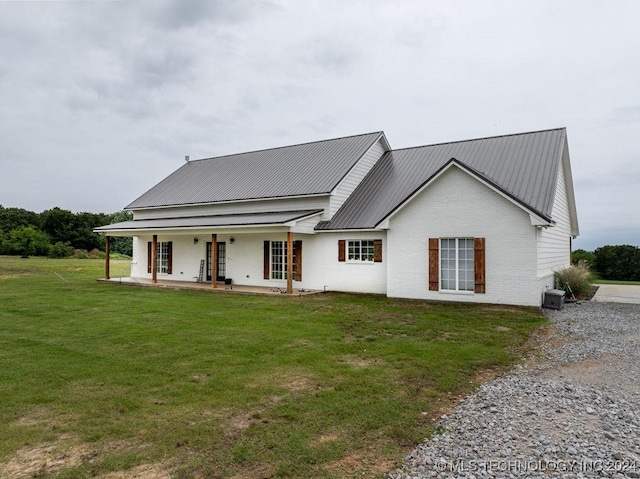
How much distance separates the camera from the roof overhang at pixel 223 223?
15.4m

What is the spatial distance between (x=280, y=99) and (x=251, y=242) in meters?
12.9

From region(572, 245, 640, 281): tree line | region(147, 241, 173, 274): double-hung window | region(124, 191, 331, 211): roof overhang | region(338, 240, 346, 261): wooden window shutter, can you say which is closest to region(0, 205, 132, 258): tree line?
region(124, 191, 331, 211): roof overhang

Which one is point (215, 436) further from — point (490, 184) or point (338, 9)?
point (338, 9)

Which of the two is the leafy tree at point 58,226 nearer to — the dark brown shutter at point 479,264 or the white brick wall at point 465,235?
the white brick wall at point 465,235

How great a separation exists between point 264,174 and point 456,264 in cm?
1172

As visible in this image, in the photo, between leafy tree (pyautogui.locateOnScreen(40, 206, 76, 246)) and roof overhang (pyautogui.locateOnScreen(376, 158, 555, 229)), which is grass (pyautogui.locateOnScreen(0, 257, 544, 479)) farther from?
leafy tree (pyautogui.locateOnScreen(40, 206, 76, 246))

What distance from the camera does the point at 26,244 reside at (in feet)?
151

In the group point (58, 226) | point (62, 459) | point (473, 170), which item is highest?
point (58, 226)

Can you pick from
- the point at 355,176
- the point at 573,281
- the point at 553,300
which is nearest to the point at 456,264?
the point at 553,300

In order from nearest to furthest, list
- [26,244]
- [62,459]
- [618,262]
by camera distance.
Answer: [62,459]
[618,262]
[26,244]

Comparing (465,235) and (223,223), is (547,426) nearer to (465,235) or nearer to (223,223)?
(465,235)

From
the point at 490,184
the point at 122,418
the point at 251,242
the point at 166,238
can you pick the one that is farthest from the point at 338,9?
the point at 122,418

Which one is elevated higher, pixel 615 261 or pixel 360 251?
pixel 360 251

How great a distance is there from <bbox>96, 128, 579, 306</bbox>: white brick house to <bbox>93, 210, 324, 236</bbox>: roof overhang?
7cm
